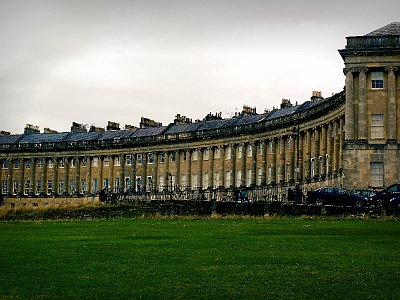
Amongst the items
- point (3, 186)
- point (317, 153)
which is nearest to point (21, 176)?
point (3, 186)

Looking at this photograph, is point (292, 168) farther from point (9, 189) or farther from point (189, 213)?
point (9, 189)

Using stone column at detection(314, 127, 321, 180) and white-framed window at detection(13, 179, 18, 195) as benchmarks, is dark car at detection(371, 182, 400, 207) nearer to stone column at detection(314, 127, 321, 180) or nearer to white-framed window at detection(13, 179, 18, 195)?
stone column at detection(314, 127, 321, 180)

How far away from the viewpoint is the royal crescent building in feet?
196

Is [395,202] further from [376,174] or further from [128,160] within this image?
[128,160]

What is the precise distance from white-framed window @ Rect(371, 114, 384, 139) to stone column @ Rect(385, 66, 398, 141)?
0.64 m

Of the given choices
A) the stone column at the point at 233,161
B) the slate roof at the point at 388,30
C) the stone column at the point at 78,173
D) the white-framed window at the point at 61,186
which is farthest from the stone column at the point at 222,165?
the slate roof at the point at 388,30

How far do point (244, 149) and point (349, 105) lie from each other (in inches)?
1250

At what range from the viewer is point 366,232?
3225 centimetres

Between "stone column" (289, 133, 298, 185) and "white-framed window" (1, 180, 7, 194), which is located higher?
"stone column" (289, 133, 298, 185)

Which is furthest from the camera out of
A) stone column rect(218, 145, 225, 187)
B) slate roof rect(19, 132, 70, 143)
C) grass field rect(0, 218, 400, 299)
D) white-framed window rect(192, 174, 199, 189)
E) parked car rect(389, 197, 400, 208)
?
slate roof rect(19, 132, 70, 143)

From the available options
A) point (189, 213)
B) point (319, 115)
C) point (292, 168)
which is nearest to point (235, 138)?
point (292, 168)

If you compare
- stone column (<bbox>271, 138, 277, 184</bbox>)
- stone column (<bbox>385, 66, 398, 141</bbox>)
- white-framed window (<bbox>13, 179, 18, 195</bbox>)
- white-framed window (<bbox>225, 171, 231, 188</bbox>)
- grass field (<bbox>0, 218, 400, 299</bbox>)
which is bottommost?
grass field (<bbox>0, 218, 400, 299</bbox>)

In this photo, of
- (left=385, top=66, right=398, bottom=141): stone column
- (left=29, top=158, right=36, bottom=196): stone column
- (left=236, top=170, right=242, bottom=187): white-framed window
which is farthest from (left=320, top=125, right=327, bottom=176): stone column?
(left=29, top=158, right=36, bottom=196): stone column

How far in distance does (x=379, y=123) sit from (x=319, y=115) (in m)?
14.3
